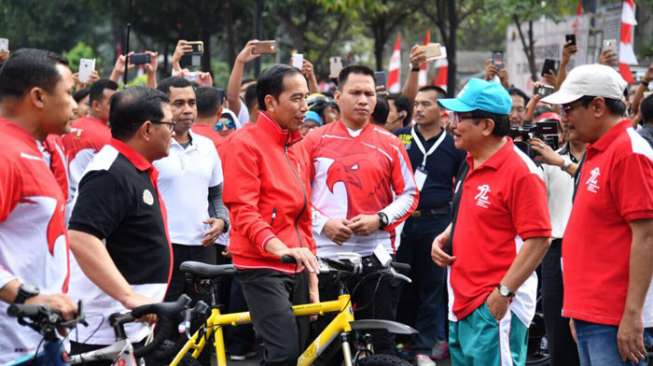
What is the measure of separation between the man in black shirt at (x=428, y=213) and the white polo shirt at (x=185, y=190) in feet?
7.60

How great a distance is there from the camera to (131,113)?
5.63m

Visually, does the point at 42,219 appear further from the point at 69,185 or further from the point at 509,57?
the point at 509,57

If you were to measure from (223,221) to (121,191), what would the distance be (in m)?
2.94

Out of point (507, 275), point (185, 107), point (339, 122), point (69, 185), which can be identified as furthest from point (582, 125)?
point (69, 185)

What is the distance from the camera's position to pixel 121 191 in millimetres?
5375

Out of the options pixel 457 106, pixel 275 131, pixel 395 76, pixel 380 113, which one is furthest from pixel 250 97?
pixel 395 76

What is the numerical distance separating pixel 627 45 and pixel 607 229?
852cm

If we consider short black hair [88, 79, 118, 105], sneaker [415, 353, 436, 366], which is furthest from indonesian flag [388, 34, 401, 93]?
sneaker [415, 353, 436, 366]

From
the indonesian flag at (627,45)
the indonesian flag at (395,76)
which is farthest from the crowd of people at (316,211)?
the indonesian flag at (395,76)

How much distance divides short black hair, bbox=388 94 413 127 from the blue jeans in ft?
20.3

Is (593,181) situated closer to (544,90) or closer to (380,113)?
(544,90)

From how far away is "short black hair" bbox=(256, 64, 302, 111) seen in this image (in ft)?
23.2

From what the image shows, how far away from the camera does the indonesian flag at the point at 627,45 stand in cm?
1302

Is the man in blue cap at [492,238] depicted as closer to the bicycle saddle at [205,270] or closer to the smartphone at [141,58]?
the bicycle saddle at [205,270]
